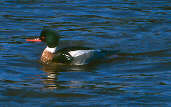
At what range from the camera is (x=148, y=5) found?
17.7 meters

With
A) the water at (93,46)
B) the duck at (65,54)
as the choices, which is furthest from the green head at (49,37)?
the water at (93,46)

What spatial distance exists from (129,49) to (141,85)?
3649 mm

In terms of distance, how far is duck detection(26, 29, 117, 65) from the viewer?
12.1 meters

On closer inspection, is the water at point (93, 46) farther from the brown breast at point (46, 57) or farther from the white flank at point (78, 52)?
the white flank at point (78, 52)

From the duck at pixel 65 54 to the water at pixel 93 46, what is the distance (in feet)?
0.77

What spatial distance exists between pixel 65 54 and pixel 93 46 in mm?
1784

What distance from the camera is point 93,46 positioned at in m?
13.8

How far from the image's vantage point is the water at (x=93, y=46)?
914cm

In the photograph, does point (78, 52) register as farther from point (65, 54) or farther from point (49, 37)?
point (49, 37)

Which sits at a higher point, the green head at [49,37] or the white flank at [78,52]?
the green head at [49,37]

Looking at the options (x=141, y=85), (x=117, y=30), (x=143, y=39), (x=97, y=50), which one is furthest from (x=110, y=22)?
(x=141, y=85)

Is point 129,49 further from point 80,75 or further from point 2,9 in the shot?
point 2,9

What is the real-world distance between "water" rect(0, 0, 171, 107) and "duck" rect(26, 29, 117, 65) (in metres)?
0.23

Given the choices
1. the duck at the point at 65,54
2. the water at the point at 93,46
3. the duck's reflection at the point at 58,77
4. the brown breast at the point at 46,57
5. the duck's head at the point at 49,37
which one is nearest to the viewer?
the water at the point at 93,46
